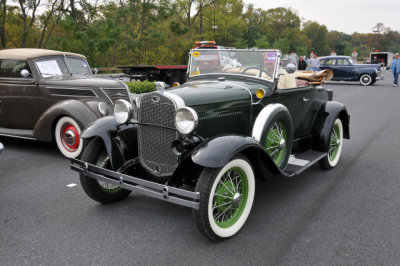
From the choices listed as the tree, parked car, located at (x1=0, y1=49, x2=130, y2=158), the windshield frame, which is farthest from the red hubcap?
the tree

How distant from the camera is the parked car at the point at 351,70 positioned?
1953 centimetres

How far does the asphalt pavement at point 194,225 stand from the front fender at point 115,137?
567 mm

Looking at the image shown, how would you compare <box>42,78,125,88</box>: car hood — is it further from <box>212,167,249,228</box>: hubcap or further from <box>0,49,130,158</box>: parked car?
<box>212,167,249,228</box>: hubcap

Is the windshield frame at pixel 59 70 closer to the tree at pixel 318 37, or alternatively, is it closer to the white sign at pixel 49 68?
the white sign at pixel 49 68

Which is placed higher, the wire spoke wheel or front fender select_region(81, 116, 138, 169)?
front fender select_region(81, 116, 138, 169)

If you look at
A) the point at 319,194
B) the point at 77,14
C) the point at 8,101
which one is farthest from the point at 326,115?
the point at 77,14

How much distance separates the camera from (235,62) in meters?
4.35

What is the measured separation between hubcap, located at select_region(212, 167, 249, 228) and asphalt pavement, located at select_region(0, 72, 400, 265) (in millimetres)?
187

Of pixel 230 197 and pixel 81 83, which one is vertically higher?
pixel 81 83

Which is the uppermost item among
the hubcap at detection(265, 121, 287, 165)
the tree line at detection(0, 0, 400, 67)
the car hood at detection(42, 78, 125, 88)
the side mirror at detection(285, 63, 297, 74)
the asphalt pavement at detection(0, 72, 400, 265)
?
the tree line at detection(0, 0, 400, 67)

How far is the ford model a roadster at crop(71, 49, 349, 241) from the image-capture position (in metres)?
2.87

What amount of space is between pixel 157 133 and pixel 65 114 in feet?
9.14

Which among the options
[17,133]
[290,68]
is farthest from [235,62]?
[17,133]

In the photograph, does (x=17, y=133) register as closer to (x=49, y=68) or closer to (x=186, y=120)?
(x=49, y=68)
